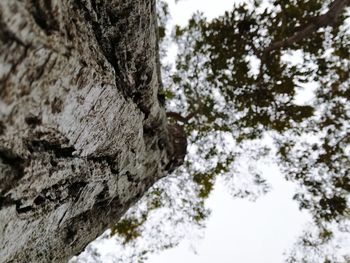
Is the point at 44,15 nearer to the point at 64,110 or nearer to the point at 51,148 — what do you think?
the point at 64,110

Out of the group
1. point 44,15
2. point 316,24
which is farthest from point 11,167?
point 316,24

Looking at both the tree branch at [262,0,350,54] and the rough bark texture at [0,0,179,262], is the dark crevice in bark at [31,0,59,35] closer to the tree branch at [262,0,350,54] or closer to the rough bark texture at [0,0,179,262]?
the rough bark texture at [0,0,179,262]

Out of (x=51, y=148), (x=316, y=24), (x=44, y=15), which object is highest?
(x=316, y=24)

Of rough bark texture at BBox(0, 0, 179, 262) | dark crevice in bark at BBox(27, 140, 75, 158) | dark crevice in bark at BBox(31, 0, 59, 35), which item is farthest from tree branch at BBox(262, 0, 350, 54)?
dark crevice in bark at BBox(31, 0, 59, 35)

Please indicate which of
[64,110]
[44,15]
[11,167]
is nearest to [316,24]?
[64,110]

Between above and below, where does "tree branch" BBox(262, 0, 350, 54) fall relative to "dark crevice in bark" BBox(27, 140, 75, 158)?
above

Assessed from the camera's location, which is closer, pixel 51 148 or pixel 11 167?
pixel 11 167

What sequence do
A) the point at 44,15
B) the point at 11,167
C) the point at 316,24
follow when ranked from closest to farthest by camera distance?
1. the point at 44,15
2. the point at 11,167
3. the point at 316,24

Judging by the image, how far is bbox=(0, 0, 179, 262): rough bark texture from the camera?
62.2 inches

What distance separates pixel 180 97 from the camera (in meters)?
9.86

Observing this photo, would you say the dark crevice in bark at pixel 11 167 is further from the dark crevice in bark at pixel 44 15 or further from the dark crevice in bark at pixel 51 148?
the dark crevice in bark at pixel 44 15

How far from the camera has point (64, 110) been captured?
2.02m

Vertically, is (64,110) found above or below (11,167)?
above

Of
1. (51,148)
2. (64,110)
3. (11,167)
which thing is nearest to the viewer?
(11,167)
